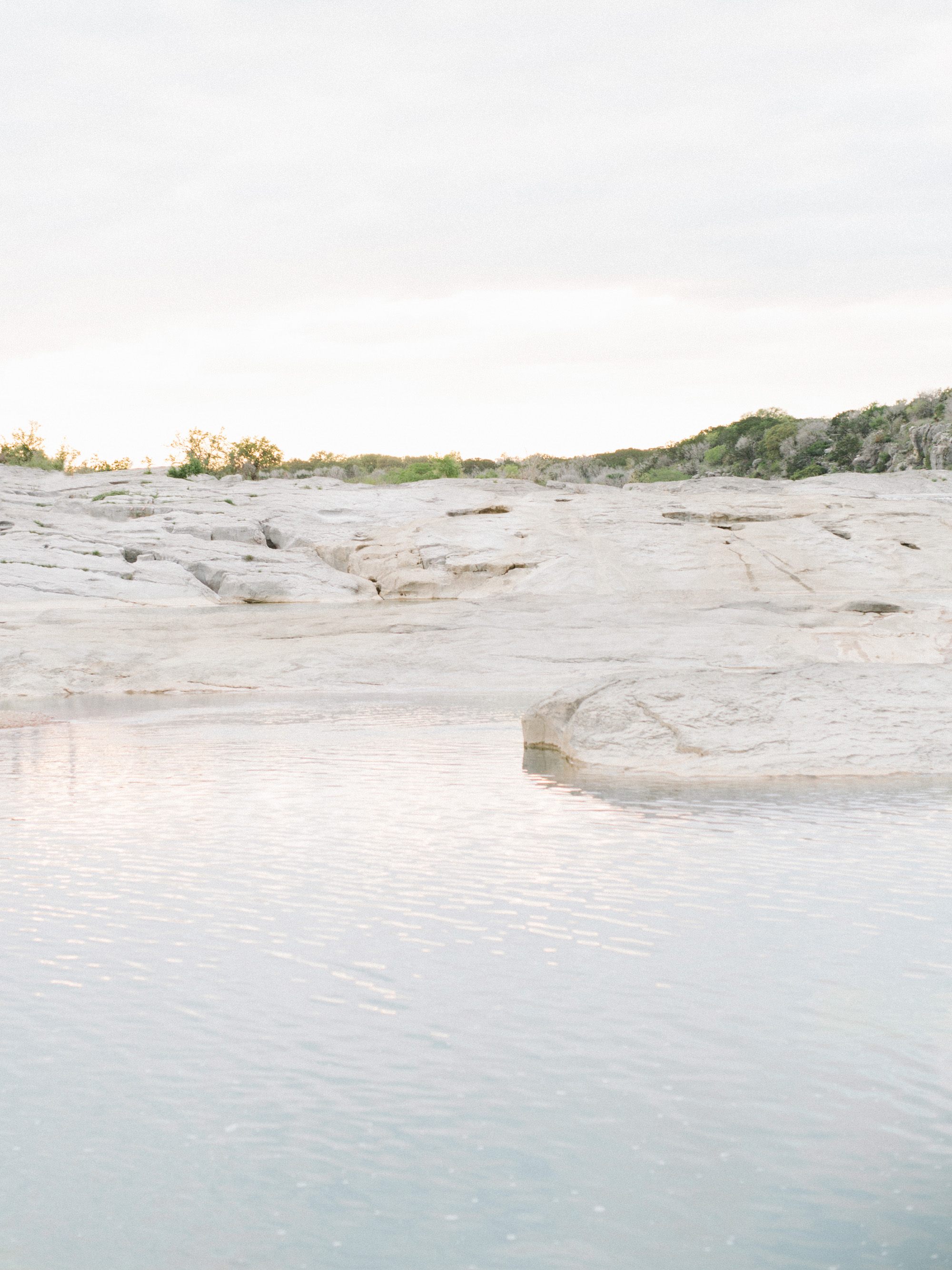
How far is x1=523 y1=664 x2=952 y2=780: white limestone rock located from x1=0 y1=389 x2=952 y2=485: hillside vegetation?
190 ft

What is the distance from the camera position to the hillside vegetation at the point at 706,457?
71.2 metres

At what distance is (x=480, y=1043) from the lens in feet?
13.6

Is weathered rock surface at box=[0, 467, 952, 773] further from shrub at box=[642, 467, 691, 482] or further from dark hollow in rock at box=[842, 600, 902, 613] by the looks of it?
shrub at box=[642, 467, 691, 482]

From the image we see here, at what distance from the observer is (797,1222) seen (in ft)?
10.3

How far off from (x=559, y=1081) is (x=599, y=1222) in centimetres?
74

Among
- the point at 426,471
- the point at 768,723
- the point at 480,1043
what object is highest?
the point at 426,471

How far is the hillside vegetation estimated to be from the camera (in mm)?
71188

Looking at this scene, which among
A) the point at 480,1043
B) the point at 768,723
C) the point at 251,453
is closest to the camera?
the point at 480,1043

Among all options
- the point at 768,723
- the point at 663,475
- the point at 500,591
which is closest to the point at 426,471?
the point at 663,475

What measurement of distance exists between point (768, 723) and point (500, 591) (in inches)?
852

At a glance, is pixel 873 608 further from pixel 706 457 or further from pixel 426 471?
pixel 706 457

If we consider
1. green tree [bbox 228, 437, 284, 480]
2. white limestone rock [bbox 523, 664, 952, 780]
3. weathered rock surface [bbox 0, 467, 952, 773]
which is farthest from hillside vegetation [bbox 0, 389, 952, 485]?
white limestone rock [bbox 523, 664, 952, 780]

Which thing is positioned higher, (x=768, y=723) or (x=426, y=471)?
(x=426, y=471)

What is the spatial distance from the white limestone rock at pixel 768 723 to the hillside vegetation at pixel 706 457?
57.8 meters
